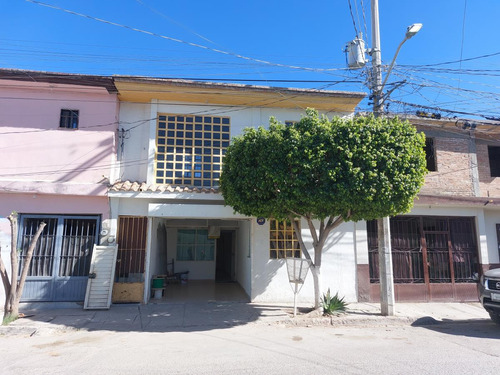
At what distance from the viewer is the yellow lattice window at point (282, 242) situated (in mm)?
9898

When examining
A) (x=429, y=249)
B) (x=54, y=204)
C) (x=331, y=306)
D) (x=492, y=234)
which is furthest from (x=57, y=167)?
(x=492, y=234)

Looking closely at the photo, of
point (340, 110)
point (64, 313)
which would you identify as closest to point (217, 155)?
point (340, 110)

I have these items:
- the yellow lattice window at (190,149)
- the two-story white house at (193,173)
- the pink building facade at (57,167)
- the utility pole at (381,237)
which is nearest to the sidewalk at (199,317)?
the utility pole at (381,237)

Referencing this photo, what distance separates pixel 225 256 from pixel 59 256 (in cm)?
812

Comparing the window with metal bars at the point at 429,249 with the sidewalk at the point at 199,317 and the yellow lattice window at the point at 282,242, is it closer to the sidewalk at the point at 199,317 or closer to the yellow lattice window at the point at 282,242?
the sidewalk at the point at 199,317

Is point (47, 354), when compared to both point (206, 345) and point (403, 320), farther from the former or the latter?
point (403, 320)

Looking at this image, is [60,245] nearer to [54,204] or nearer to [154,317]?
[54,204]

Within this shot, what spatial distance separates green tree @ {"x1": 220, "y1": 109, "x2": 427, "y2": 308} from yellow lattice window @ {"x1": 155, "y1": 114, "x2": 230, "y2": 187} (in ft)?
8.60

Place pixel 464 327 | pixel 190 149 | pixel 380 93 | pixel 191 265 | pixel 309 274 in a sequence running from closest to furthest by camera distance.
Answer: pixel 464 327 < pixel 380 93 < pixel 309 274 < pixel 190 149 < pixel 191 265

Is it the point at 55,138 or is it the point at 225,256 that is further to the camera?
the point at 225,256

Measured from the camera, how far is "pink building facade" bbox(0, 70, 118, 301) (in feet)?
29.1

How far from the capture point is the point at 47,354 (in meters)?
5.48

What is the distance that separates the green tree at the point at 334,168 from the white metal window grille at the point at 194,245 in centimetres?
748

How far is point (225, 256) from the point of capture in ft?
52.3
